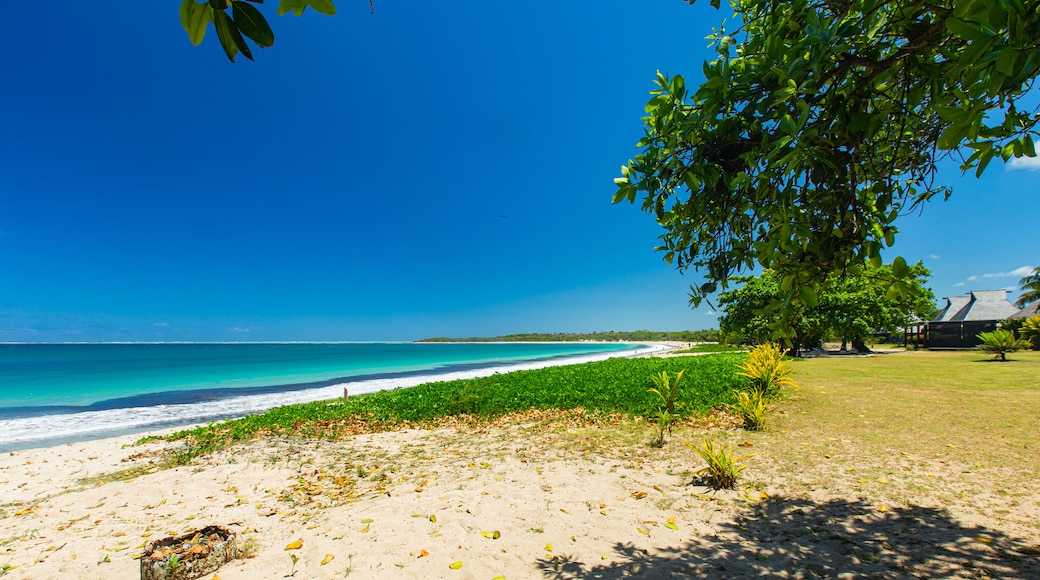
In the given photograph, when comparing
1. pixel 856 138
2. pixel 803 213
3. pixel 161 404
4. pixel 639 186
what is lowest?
pixel 161 404

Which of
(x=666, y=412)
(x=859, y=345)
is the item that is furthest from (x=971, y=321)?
(x=666, y=412)

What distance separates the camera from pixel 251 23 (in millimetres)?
971

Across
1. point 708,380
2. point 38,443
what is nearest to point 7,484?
point 38,443

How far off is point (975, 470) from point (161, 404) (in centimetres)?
2389

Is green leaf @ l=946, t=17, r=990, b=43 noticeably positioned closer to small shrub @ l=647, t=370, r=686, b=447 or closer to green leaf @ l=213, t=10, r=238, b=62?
green leaf @ l=213, t=10, r=238, b=62

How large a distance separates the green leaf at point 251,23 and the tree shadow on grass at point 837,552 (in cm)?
368

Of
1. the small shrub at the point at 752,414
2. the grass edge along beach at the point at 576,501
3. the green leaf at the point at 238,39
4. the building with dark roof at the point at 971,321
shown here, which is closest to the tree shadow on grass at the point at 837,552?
the grass edge along beach at the point at 576,501

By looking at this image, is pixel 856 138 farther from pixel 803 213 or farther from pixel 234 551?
pixel 234 551

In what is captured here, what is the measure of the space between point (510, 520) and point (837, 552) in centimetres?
278

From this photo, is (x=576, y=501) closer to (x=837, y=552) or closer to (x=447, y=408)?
(x=837, y=552)

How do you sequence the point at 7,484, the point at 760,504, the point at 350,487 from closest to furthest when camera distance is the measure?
the point at 760,504 → the point at 350,487 → the point at 7,484

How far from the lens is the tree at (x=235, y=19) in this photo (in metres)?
0.96

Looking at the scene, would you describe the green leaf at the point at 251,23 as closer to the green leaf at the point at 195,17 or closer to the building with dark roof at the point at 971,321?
the green leaf at the point at 195,17

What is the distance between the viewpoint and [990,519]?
3732 mm
